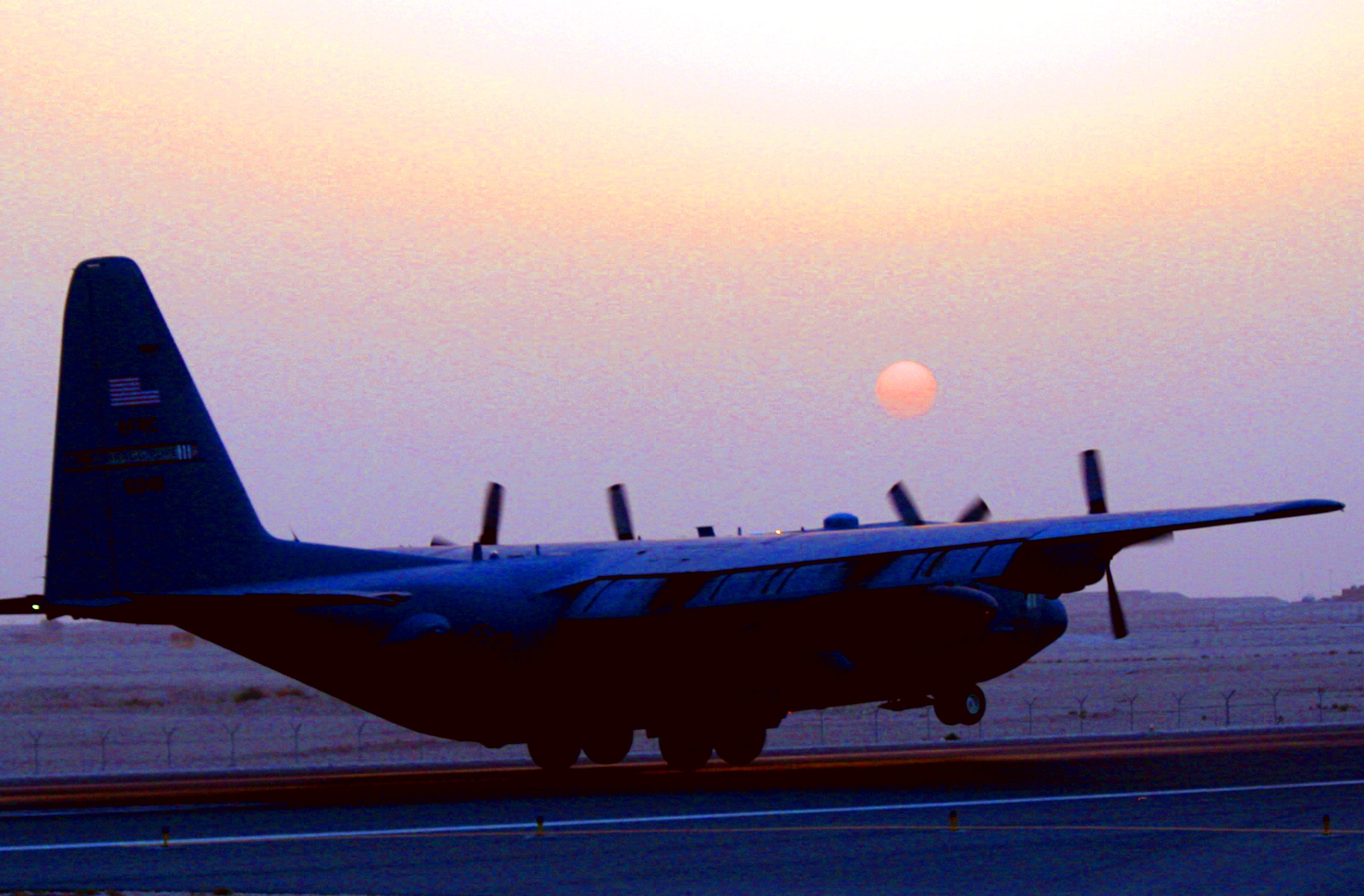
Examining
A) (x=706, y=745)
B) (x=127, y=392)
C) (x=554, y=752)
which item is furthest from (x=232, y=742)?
(x=127, y=392)

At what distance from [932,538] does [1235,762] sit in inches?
400

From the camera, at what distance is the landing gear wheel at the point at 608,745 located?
37.8m

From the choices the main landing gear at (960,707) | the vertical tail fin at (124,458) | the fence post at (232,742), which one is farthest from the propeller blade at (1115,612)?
the fence post at (232,742)

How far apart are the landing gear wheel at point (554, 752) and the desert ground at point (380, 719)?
1087 cm

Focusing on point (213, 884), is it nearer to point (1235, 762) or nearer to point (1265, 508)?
point (1265, 508)

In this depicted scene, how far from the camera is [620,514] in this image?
1674 inches

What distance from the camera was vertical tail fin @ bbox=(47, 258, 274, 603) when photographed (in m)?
30.8

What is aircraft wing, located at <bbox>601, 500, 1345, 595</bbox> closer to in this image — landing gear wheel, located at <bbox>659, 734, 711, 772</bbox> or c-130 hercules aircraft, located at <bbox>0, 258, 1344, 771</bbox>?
c-130 hercules aircraft, located at <bbox>0, 258, 1344, 771</bbox>

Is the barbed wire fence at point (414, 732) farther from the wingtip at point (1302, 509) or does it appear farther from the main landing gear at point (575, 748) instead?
the wingtip at point (1302, 509)

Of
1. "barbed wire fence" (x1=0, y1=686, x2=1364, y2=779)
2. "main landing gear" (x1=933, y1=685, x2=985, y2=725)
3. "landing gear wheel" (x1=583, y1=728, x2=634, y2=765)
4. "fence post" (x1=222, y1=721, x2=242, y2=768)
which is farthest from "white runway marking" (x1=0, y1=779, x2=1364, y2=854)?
"fence post" (x1=222, y1=721, x2=242, y2=768)

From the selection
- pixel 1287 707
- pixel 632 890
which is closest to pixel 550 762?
pixel 632 890

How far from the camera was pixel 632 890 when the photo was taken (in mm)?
19297

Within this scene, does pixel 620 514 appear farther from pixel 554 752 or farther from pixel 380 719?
pixel 380 719

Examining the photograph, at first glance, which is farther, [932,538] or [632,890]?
[932,538]
